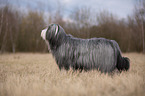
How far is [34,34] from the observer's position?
14.5 metres

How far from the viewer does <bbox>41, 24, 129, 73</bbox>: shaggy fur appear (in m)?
2.85

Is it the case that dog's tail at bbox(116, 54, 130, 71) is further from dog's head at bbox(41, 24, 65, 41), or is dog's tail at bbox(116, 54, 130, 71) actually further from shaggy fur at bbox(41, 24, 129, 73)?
dog's head at bbox(41, 24, 65, 41)

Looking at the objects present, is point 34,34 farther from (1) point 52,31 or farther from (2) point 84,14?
(1) point 52,31

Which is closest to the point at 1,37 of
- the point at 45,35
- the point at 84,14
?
the point at 84,14

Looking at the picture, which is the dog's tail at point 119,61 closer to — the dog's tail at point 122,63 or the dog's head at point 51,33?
the dog's tail at point 122,63

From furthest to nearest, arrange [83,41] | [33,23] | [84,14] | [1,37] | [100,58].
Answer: [33,23] < [84,14] < [1,37] < [83,41] < [100,58]

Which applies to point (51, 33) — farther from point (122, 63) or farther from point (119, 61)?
point (122, 63)

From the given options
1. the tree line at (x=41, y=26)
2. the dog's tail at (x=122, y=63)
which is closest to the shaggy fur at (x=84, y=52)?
the dog's tail at (x=122, y=63)

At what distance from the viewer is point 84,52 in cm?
294

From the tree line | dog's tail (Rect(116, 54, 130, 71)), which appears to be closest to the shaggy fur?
dog's tail (Rect(116, 54, 130, 71))

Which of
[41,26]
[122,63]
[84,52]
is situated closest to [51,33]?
[84,52]

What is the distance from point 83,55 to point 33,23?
12969 mm

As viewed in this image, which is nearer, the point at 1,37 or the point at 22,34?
the point at 1,37

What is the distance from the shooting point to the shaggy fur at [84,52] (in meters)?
2.85
